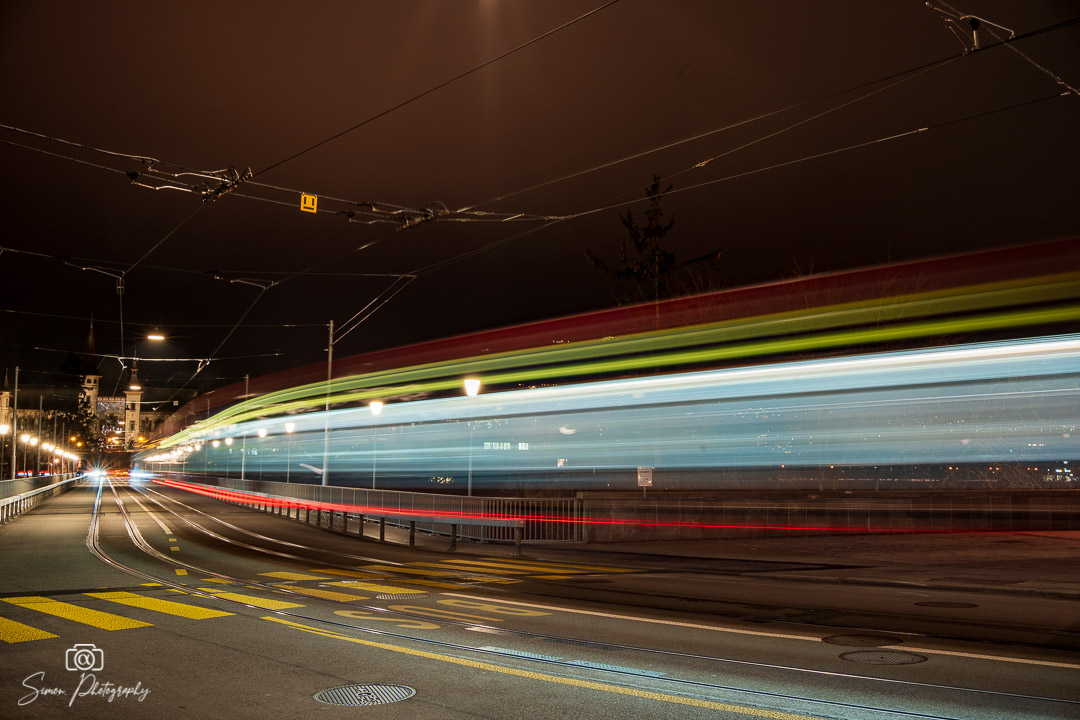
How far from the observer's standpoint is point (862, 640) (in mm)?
8906

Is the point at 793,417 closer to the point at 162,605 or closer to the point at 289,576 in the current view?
the point at 289,576

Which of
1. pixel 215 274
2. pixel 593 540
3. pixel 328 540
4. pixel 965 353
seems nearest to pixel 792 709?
pixel 965 353

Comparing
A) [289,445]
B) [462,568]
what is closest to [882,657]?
[462,568]

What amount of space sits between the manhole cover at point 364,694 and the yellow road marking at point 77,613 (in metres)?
3.86

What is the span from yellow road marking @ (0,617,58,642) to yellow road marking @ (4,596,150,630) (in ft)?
1.77

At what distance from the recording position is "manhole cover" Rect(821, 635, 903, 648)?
8.64m

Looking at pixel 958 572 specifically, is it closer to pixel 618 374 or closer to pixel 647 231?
pixel 618 374

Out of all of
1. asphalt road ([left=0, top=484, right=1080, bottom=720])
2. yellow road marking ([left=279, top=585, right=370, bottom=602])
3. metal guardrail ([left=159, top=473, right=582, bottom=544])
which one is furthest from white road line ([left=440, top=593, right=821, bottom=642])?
metal guardrail ([left=159, top=473, right=582, bottom=544])

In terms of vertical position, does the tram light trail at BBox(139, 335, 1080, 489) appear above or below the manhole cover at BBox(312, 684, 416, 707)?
above

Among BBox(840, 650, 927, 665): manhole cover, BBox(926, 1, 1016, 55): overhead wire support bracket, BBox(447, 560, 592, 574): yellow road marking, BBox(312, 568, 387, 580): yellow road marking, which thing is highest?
BBox(926, 1, 1016, 55): overhead wire support bracket

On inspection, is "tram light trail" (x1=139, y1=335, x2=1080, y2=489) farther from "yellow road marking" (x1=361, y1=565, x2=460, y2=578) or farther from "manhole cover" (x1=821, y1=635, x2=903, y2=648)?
"manhole cover" (x1=821, y1=635, x2=903, y2=648)

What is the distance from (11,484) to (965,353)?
29523 millimetres

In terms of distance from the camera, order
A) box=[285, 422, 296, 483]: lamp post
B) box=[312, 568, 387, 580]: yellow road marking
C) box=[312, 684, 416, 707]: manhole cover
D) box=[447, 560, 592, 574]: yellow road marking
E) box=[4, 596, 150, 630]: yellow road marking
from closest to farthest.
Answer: box=[312, 684, 416, 707]: manhole cover, box=[4, 596, 150, 630]: yellow road marking, box=[312, 568, 387, 580]: yellow road marking, box=[447, 560, 592, 574]: yellow road marking, box=[285, 422, 296, 483]: lamp post

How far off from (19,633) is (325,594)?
4.10 m
